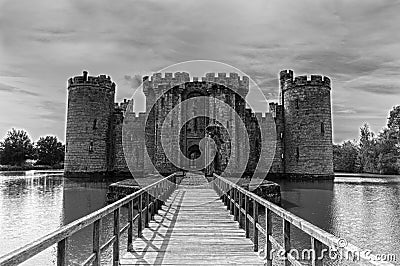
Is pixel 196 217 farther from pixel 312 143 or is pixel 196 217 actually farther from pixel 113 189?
pixel 312 143

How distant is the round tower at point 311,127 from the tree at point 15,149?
4600 centimetres

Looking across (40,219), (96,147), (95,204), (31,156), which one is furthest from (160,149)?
(31,156)

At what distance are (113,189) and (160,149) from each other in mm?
15659

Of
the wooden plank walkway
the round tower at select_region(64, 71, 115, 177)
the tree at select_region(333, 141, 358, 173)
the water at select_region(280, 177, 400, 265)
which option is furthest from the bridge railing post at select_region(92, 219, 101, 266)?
the tree at select_region(333, 141, 358, 173)

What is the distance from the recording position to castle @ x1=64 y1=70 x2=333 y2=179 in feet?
99.7

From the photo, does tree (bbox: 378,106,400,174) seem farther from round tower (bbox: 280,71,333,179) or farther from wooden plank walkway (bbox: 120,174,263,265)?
wooden plank walkway (bbox: 120,174,263,265)

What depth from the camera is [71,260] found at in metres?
7.95

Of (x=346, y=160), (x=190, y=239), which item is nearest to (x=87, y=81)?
(x=190, y=239)

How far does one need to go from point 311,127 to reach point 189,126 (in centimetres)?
1050

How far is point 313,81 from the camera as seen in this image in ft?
99.6

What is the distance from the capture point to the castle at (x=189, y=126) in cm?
3039

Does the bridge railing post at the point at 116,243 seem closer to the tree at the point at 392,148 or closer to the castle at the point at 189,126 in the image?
the castle at the point at 189,126

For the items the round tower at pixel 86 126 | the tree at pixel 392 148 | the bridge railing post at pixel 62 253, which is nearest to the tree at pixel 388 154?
the tree at pixel 392 148

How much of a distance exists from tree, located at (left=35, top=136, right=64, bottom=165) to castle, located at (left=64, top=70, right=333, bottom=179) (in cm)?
3555
